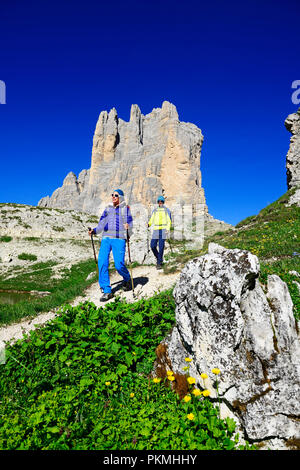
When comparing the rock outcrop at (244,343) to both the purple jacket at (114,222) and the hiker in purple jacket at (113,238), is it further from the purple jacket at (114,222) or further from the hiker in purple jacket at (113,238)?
the purple jacket at (114,222)

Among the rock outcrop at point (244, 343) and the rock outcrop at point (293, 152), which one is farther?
the rock outcrop at point (293, 152)

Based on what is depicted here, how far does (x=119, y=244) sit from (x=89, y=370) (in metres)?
4.91

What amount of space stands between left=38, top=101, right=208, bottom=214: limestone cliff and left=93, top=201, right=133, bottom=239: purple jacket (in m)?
87.6

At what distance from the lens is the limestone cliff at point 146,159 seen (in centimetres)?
9750

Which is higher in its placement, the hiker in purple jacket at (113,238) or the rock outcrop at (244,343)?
the hiker in purple jacket at (113,238)

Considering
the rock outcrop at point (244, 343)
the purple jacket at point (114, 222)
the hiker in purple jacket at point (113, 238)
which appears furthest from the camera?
the purple jacket at point (114, 222)

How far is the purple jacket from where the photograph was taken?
29.2 ft

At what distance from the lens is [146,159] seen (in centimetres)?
10644

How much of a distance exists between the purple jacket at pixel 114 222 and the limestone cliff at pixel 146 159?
288 ft

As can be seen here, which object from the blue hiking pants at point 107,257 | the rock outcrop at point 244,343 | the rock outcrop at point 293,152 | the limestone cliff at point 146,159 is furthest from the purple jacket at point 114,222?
the limestone cliff at point 146,159

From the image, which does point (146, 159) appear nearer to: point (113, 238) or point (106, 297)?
point (113, 238)

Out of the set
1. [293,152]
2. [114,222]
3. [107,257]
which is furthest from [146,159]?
[107,257]

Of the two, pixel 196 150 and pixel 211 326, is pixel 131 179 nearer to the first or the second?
pixel 196 150
